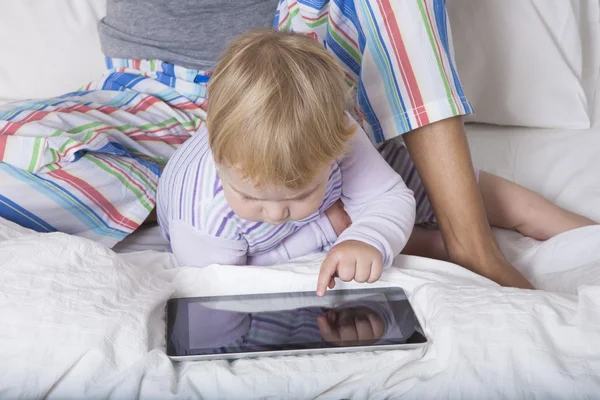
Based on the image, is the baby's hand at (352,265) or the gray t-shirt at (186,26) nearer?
the baby's hand at (352,265)

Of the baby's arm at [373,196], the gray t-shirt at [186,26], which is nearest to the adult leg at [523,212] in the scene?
the baby's arm at [373,196]

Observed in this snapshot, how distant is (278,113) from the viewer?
876mm

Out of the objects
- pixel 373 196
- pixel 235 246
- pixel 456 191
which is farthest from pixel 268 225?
pixel 456 191

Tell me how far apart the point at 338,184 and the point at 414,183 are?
0.69ft

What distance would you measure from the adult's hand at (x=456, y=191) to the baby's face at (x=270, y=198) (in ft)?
0.70

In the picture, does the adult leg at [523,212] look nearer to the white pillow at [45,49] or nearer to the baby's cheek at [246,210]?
the baby's cheek at [246,210]

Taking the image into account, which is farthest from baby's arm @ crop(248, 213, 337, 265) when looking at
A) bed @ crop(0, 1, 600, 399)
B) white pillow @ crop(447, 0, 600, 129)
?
white pillow @ crop(447, 0, 600, 129)

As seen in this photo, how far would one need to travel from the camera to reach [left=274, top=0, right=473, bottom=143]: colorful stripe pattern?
111 centimetres

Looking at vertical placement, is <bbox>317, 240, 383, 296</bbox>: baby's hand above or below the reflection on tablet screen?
above

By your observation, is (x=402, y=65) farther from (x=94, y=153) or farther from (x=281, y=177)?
(x=94, y=153)

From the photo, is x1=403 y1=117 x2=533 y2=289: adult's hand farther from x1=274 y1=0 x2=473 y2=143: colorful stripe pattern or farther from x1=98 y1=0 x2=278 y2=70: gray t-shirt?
x1=98 y1=0 x2=278 y2=70: gray t-shirt

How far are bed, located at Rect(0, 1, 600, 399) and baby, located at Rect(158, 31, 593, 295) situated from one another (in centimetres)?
6

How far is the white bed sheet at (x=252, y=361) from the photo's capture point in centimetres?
76

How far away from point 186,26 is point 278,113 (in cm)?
53
